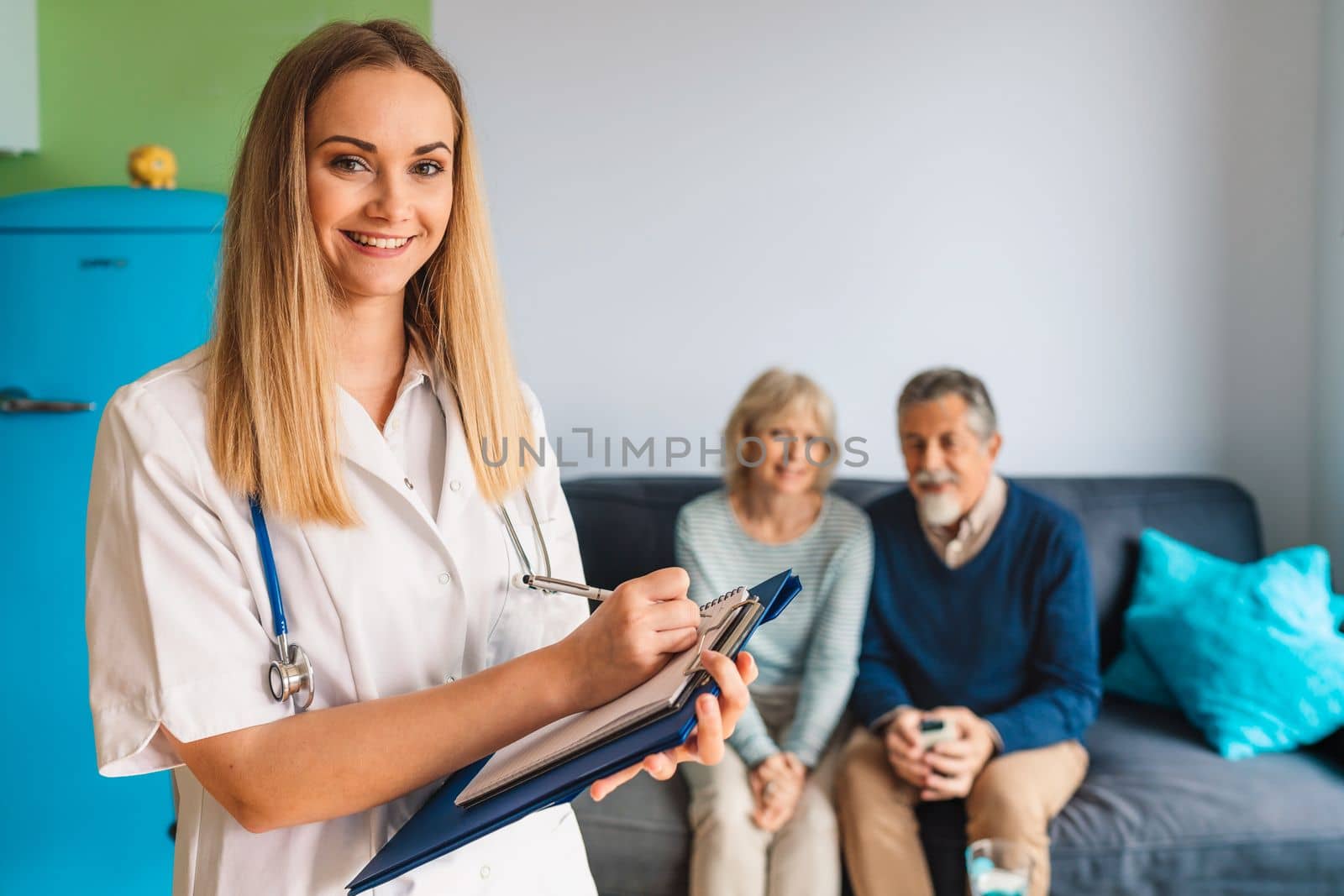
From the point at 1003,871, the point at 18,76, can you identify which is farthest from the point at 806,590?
the point at 18,76

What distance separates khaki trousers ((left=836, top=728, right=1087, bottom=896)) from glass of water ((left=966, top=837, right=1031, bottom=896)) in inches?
34.6

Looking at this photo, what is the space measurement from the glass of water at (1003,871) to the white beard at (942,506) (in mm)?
1264

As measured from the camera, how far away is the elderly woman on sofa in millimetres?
2117

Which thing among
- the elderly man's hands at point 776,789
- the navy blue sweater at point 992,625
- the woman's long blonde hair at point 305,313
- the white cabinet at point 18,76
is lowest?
the elderly man's hands at point 776,789

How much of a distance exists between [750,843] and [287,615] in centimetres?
142

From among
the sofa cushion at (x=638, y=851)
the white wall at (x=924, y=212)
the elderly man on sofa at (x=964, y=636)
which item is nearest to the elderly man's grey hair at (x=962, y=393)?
the elderly man on sofa at (x=964, y=636)

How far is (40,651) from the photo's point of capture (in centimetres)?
252

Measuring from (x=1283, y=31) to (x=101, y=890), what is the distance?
3629mm

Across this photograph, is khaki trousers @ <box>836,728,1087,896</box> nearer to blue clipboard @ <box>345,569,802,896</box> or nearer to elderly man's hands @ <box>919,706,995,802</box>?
elderly man's hands @ <box>919,706,995,802</box>

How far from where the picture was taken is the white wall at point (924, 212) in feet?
9.73

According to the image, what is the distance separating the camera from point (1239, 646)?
7.84 feet

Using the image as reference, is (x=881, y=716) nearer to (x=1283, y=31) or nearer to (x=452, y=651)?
(x=452, y=651)

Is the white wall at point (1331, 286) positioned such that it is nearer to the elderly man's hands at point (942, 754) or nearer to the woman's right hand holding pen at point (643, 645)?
the elderly man's hands at point (942, 754)

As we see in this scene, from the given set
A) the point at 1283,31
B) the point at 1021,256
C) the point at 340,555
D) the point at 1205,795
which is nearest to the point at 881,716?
the point at 1205,795
